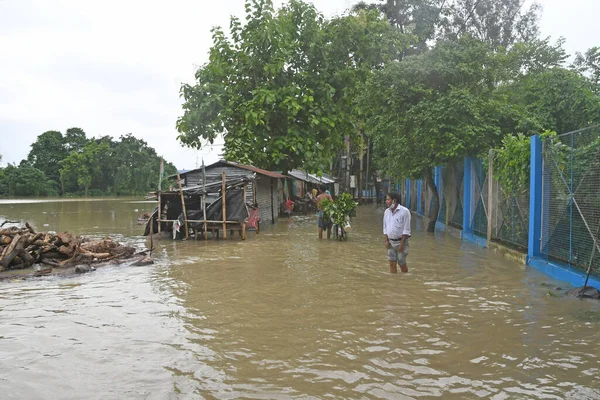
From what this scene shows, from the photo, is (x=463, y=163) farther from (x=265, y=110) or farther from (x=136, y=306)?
(x=136, y=306)

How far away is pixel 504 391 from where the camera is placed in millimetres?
3994

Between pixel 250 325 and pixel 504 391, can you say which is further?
pixel 250 325

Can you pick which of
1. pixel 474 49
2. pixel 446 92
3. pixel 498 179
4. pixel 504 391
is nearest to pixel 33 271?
pixel 504 391

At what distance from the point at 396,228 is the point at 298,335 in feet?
11.9

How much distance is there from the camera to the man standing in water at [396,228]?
8.46 m

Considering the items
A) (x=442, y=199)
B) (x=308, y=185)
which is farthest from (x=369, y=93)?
(x=308, y=185)

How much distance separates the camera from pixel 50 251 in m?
11.5

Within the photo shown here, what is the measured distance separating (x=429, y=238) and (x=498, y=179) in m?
4.64

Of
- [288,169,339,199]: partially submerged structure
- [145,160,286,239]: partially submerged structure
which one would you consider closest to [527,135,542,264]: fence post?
[145,160,286,239]: partially submerged structure

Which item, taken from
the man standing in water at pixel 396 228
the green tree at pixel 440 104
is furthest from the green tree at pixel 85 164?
the man standing in water at pixel 396 228

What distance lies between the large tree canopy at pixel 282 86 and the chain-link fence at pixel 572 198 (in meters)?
13.2

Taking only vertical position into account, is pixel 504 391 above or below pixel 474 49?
below

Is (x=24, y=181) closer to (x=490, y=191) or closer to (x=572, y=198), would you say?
(x=490, y=191)

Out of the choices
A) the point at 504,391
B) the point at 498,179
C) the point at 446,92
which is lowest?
the point at 504,391
